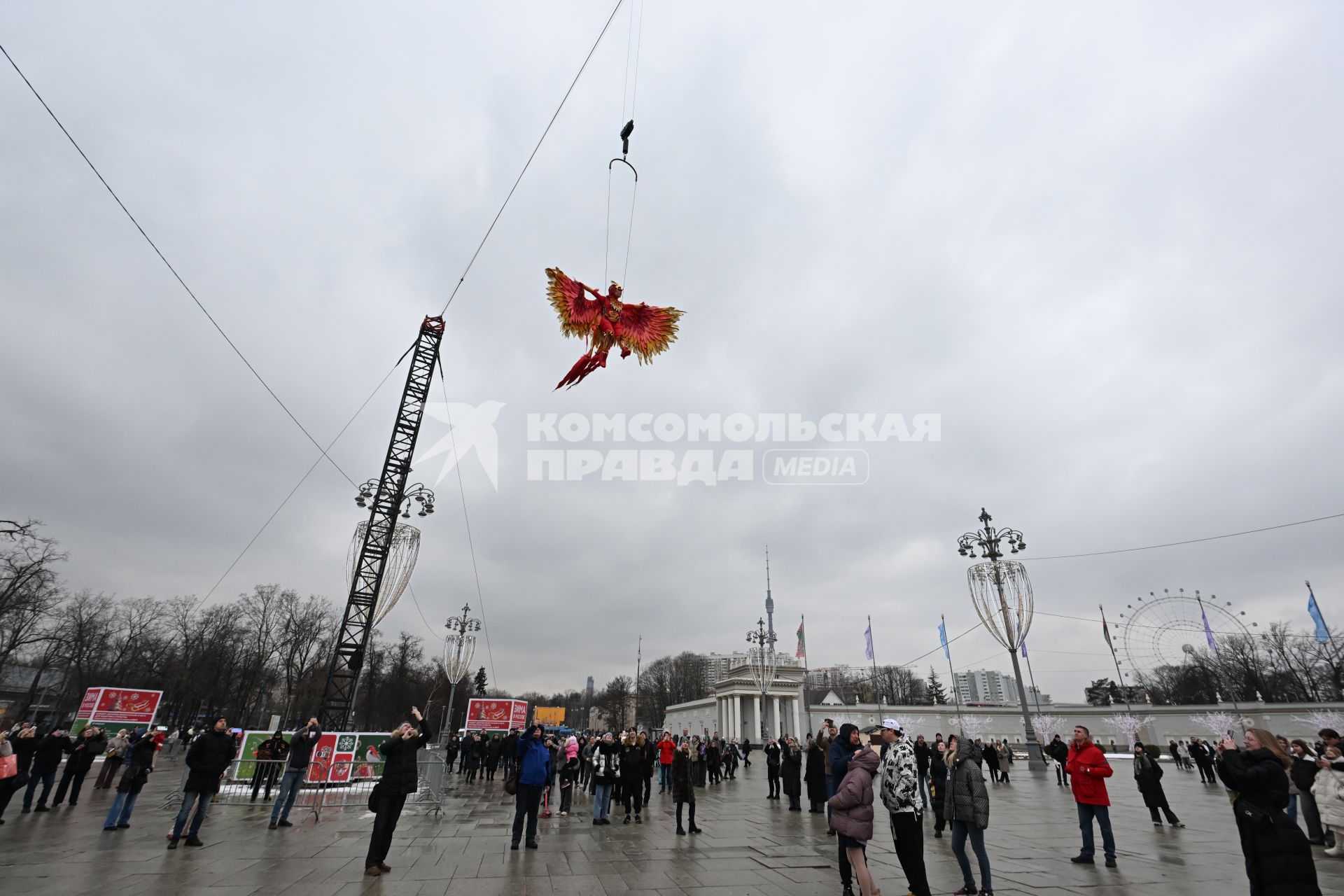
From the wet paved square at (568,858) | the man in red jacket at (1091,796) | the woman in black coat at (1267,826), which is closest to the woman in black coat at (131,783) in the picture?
the wet paved square at (568,858)

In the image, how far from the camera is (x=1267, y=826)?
4.45 meters

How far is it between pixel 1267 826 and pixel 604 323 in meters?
10.8

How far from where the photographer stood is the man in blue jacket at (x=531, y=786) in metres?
9.15

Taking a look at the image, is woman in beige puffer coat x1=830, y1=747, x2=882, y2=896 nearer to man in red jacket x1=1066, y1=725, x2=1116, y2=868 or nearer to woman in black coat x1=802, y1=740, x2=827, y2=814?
man in red jacket x1=1066, y1=725, x2=1116, y2=868

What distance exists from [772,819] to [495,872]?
7.72 metres

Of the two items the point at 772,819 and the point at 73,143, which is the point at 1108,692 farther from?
the point at 73,143

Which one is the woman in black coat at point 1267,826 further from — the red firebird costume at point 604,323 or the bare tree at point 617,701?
the bare tree at point 617,701

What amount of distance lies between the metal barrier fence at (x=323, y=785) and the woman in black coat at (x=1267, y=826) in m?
14.5

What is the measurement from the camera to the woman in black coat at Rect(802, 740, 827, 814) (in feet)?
46.0

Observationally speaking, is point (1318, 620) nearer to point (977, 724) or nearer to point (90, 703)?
point (977, 724)

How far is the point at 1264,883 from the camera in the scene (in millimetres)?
4406

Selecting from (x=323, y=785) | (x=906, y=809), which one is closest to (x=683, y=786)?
(x=906, y=809)

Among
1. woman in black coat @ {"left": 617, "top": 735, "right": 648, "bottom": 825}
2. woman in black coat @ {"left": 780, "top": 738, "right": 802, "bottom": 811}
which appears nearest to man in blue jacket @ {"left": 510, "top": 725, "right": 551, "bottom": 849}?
woman in black coat @ {"left": 617, "top": 735, "right": 648, "bottom": 825}

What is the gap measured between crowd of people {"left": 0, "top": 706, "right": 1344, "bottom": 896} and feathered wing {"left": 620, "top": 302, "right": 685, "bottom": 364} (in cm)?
737
